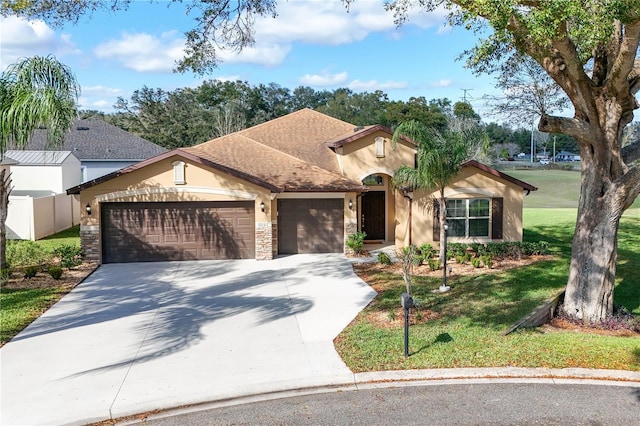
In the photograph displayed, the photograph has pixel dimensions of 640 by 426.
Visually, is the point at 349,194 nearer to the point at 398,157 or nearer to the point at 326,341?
the point at 398,157

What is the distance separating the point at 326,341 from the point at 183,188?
955 centimetres

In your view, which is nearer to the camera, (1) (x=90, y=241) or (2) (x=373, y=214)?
(1) (x=90, y=241)

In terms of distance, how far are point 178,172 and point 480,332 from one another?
37.0 feet

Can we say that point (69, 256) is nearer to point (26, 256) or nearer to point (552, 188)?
point (26, 256)

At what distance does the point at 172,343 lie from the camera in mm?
9641

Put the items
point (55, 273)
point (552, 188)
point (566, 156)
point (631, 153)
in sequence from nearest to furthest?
point (631, 153), point (55, 273), point (552, 188), point (566, 156)

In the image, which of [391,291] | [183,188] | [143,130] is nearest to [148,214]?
[183,188]

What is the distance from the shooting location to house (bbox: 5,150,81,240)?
20.6 meters

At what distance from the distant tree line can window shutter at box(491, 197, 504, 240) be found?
2567 cm

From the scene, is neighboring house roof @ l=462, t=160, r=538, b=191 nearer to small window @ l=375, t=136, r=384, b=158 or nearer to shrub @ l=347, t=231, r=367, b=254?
small window @ l=375, t=136, r=384, b=158

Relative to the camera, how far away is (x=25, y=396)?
7.45 meters

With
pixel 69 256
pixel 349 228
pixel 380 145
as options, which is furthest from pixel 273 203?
pixel 69 256

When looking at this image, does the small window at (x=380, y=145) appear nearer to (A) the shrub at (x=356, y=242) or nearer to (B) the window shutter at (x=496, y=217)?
(A) the shrub at (x=356, y=242)

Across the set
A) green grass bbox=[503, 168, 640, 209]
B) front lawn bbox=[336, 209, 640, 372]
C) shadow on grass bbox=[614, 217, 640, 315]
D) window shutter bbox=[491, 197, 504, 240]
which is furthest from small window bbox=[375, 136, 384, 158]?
green grass bbox=[503, 168, 640, 209]
